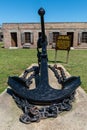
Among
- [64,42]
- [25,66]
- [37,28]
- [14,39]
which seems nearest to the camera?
[25,66]

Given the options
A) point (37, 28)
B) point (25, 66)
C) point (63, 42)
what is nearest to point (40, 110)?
point (25, 66)

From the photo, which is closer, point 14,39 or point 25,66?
point 25,66

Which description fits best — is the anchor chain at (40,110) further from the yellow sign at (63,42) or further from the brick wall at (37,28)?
the brick wall at (37,28)

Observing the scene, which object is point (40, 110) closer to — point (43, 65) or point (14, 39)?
point (43, 65)

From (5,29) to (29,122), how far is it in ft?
75.1

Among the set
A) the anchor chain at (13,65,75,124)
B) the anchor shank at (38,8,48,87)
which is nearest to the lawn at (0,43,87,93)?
the anchor shank at (38,8,48,87)

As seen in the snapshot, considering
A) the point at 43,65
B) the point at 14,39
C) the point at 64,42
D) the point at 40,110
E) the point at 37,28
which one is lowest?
the point at 40,110

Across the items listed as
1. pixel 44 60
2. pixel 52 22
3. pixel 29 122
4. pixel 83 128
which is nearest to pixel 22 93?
pixel 29 122

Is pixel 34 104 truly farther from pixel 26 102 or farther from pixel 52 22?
pixel 52 22

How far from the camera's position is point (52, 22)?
24422 millimetres

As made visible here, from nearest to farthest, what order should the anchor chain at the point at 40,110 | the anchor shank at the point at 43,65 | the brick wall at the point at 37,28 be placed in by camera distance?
1. the anchor chain at the point at 40,110
2. the anchor shank at the point at 43,65
3. the brick wall at the point at 37,28

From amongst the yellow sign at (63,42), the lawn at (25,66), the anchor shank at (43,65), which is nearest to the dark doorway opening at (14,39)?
the lawn at (25,66)

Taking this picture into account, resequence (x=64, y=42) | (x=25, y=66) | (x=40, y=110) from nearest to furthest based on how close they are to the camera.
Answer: (x=40, y=110)
(x=25, y=66)
(x=64, y=42)

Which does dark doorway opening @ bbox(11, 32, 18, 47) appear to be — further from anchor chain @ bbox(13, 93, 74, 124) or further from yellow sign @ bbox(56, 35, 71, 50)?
anchor chain @ bbox(13, 93, 74, 124)
